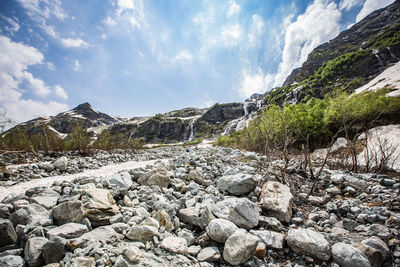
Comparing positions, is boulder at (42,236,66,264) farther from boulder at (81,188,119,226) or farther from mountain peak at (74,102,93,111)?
mountain peak at (74,102,93,111)

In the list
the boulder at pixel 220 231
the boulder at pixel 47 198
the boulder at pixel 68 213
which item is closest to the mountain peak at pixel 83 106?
the boulder at pixel 47 198

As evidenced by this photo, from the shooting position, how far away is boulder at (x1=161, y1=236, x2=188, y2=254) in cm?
186

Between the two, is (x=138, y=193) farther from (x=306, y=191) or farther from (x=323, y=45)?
(x=323, y=45)

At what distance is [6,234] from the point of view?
191cm

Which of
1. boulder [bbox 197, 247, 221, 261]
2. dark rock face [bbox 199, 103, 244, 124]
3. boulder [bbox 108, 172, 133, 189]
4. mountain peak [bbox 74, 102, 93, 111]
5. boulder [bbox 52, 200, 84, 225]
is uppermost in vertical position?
mountain peak [bbox 74, 102, 93, 111]

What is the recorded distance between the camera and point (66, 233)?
6.42ft

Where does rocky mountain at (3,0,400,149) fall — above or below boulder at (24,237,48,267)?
above

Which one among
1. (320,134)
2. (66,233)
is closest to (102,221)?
(66,233)

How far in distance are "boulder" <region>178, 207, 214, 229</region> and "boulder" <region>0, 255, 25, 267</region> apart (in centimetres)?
197

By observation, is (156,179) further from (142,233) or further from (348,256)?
(348,256)

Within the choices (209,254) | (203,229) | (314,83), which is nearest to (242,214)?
(203,229)

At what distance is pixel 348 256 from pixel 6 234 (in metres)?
4.37

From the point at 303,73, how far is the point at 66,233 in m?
103

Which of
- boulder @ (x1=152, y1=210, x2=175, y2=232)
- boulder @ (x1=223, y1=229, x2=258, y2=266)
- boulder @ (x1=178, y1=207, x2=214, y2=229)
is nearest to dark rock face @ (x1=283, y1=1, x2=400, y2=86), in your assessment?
boulder @ (x1=178, y1=207, x2=214, y2=229)
